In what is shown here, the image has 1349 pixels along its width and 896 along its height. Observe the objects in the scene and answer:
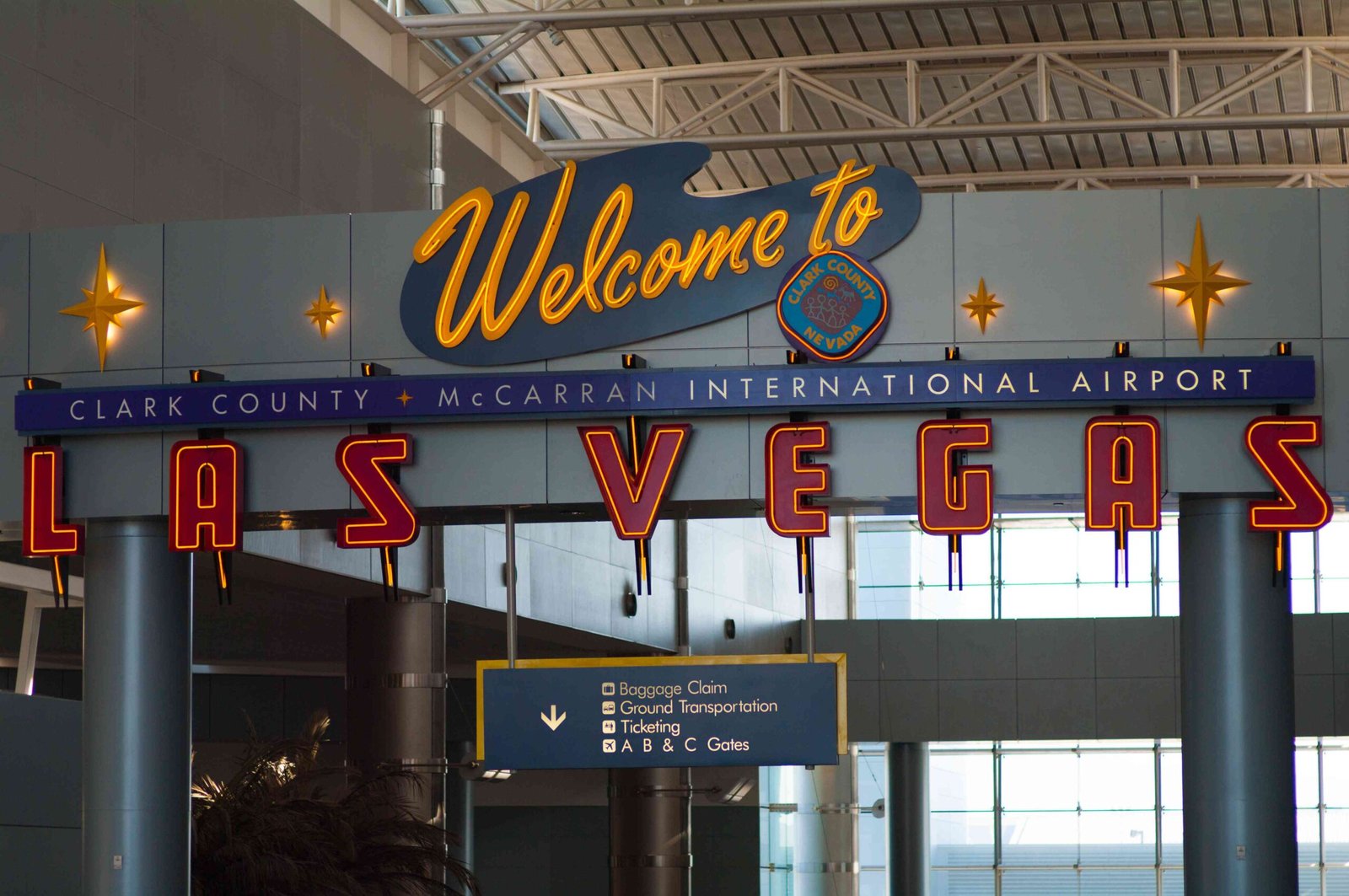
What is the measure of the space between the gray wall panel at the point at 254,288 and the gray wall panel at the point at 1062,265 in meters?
5.19

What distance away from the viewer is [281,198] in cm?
2291

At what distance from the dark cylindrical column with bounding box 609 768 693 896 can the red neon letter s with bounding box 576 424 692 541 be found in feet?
55.2

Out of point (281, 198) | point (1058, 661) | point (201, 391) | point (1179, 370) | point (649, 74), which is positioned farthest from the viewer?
point (1058, 661)

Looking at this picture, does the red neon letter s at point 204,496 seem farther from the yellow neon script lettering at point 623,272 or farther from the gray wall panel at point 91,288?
the yellow neon script lettering at point 623,272

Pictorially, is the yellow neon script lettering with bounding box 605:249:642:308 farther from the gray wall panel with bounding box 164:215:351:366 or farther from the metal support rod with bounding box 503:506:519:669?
the gray wall panel with bounding box 164:215:351:366

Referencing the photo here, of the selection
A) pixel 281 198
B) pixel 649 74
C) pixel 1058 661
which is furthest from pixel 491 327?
pixel 1058 661

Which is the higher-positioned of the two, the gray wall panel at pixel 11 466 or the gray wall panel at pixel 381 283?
the gray wall panel at pixel 381 283

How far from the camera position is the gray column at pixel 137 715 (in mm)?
14406

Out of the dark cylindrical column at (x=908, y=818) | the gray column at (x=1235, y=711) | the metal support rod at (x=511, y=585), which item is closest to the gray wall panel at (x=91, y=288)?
the metal support rod at (x=511, y=585)

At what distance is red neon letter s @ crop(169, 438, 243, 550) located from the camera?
577 inches

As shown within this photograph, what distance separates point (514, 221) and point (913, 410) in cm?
368

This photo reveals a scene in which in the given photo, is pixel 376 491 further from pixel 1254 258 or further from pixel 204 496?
pixel 1254 258

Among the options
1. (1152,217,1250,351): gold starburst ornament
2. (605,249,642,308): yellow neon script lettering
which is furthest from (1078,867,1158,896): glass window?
(605,249,642,308): yellow neon script lettering

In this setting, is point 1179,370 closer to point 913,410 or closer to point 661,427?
point 913,410
